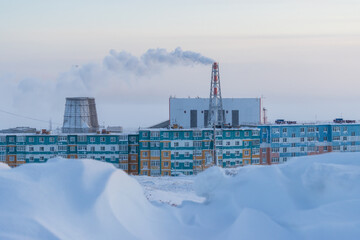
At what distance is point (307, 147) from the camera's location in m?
59.2

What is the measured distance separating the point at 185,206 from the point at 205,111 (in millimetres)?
56403

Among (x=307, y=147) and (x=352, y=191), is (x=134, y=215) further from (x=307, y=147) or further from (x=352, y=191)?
(x=307, y=147)

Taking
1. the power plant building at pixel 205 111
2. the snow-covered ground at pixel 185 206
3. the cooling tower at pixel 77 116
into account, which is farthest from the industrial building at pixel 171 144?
the snow-covered ground at pixel 185 206

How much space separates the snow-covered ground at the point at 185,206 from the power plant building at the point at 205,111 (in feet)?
183

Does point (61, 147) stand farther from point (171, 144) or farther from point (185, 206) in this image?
point (185, 206)

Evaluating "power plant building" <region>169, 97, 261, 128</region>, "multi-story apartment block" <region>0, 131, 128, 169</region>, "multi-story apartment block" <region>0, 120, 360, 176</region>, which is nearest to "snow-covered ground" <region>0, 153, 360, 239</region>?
"multi-story apartment block" <region>0, 120, 360, 176</region>

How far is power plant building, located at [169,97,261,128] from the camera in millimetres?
68000

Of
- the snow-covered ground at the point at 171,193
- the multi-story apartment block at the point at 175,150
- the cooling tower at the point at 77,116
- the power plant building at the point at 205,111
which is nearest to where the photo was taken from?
the snow-covered ground at the point at 171,193

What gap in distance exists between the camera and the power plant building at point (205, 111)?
2677 inches

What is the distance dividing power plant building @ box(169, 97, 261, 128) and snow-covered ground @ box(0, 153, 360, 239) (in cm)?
5568

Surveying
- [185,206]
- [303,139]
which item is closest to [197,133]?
[303,139]

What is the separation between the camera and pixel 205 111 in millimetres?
67750

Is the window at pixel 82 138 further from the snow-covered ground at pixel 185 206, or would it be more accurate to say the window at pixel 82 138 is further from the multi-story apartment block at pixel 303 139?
the snow-covered ground at pixel 185 206

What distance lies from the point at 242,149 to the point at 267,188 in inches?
1752
